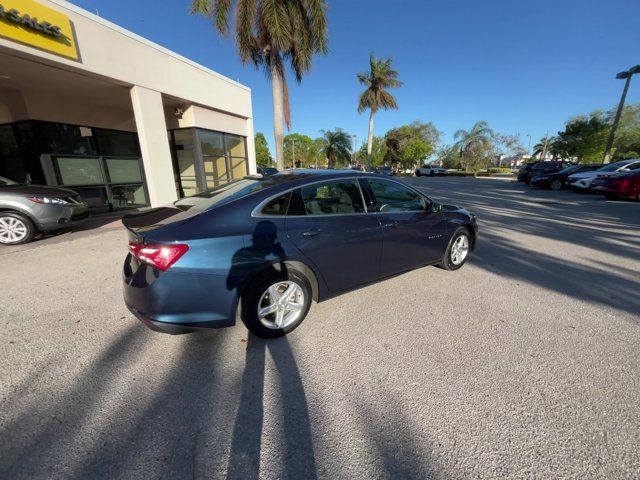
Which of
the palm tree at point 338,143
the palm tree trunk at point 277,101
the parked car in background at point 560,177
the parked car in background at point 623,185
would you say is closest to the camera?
the parked car in background at point 623,185

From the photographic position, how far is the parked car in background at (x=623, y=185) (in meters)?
Result: 10.9

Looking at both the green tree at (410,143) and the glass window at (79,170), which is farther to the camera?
the green tree at (410,143)

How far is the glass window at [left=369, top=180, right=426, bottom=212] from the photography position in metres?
3.36

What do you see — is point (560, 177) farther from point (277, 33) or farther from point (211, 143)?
point (211, 143)

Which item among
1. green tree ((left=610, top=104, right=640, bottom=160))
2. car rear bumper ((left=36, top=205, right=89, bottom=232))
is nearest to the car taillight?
car rear bumper ((left=36, top=205, right=89, bottom=232))

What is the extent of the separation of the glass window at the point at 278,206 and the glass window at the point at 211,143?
915 cm

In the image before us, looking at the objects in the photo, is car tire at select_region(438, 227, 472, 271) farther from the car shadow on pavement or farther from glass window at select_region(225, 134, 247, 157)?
glass window at select_region(225, 134, 247, 157)

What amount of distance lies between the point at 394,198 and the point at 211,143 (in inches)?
379

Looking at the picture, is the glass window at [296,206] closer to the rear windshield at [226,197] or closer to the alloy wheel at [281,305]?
the rear windshield at [226,197]

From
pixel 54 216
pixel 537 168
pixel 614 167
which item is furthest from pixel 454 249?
pixel 537 168

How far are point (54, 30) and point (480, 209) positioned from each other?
12507mm

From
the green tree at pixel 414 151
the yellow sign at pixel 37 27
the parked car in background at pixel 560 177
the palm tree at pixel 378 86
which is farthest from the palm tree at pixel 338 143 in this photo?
the yellow sign at pixel 37 27

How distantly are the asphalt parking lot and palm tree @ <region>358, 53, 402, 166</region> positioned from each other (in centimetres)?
2848

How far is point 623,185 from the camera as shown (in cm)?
1112
